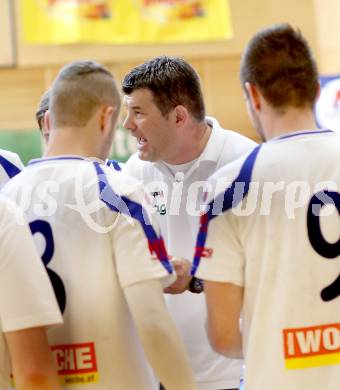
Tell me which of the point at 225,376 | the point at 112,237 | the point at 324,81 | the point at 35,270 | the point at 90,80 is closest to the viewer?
the point at 35,270

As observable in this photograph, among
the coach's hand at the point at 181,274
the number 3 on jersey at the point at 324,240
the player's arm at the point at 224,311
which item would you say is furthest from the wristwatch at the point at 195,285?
the number 3 on jersey at the point at 324,240

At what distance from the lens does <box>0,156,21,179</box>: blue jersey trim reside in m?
2.82

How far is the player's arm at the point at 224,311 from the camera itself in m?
2.07

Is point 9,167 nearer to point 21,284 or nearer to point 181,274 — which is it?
point 181,274

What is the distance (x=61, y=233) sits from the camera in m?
2.21

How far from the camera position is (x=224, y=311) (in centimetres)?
207

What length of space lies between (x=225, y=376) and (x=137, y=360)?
0.67 meters

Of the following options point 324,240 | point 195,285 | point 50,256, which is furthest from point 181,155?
point 324,240

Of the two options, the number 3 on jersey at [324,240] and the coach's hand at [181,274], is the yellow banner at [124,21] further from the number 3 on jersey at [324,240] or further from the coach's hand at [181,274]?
the number 3 on jersey at [324,240]

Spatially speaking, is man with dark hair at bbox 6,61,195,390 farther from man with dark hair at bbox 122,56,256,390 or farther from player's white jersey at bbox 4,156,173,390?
man with dark hair at bbox 122,56,256,390

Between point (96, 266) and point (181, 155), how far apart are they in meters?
0.85

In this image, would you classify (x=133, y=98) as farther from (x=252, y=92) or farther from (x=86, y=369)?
(x=86, y=369)

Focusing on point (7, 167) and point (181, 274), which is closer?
point (181, 274)

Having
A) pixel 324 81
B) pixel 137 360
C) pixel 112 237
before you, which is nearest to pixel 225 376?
pixel 137 360
